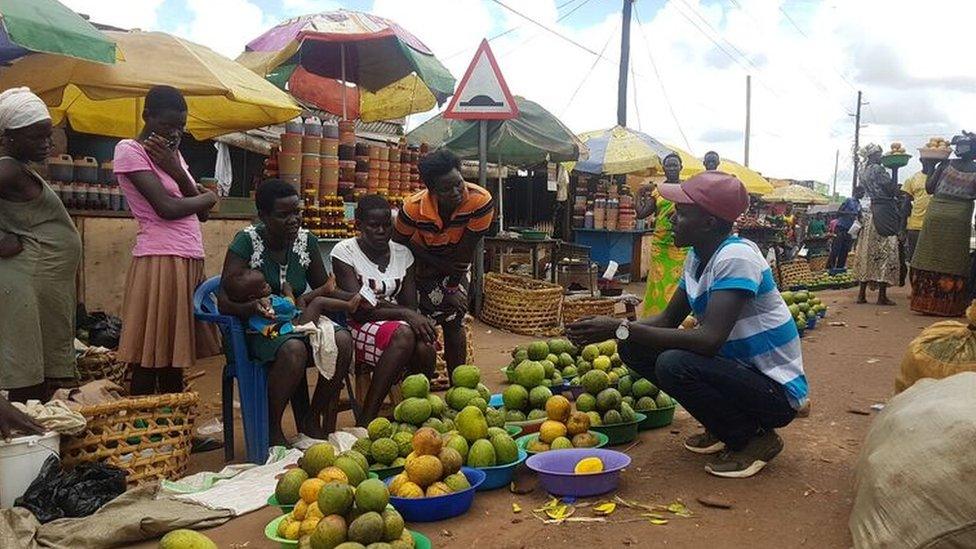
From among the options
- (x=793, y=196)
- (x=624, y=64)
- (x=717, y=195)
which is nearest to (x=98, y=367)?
(x=717, y=195)

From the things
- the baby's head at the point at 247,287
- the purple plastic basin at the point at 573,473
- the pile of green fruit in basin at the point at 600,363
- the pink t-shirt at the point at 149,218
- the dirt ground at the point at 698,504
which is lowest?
the dirt ground at the point at 698,504

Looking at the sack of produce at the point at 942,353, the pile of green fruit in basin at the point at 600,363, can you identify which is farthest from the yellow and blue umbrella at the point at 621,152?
the sack of produce at the point at 942,353

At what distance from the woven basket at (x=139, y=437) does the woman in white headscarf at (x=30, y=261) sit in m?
0.49

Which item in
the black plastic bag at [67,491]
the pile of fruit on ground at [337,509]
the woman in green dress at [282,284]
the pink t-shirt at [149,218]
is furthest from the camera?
the pink t-shirt at [149,218]

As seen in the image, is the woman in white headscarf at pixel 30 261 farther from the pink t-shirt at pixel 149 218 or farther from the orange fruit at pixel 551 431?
the orange fruit at pixel 551 431

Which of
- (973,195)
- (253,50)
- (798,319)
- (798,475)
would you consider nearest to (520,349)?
(798,475)

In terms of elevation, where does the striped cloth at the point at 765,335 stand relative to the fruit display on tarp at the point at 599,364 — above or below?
above

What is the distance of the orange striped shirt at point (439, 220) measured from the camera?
4734 mm

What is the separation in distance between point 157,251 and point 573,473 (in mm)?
2471

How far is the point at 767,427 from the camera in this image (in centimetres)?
374

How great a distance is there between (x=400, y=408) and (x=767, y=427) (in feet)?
5.89

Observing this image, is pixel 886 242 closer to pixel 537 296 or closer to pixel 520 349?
pixel 537 296

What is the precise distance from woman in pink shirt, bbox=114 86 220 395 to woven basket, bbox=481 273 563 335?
464cm

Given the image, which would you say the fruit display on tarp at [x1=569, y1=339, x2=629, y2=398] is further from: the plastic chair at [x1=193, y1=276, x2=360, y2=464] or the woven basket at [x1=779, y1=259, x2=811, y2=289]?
the woven basket at [x1=779, y1=259, x2=811, y2=289]
